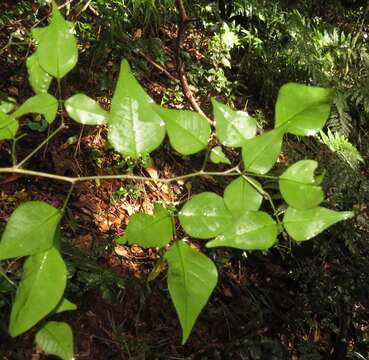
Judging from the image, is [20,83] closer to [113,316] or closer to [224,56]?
[113,316]

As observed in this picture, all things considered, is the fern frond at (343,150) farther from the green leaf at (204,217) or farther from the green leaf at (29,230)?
the green leaf at (29,230)

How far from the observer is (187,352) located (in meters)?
2.08

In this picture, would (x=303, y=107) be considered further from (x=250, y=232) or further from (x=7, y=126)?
(x=7, y=126)

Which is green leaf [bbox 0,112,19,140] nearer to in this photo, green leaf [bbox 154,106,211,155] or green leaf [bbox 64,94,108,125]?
green leaf [bbox 64,94,108,125]

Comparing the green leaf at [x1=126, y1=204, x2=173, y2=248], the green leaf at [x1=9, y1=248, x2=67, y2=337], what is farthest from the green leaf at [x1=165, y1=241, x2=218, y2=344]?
the green leaf at [x1=9, y1=248, x2=67, y2=337]

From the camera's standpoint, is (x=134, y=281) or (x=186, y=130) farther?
(x=134, y=281)

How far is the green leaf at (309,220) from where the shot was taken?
0.54 meters

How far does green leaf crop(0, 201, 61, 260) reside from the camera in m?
0.48

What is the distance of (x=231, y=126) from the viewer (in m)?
0.58

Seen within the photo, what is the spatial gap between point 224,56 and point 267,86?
49 cm

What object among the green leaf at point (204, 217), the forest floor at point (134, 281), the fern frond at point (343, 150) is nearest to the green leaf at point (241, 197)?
the green leaf at point (204, 217)

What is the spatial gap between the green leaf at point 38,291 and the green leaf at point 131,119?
157 mm

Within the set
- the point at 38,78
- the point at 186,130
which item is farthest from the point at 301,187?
the point at 38,78

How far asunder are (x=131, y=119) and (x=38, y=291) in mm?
225
